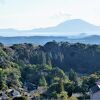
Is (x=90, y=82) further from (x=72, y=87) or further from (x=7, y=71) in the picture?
(x=7, y=71)

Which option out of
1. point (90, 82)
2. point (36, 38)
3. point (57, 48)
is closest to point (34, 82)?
point (90, 82)

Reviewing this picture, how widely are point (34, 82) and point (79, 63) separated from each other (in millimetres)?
17753

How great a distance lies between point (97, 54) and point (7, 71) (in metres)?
21.7

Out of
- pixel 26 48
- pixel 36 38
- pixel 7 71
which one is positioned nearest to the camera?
pixel 7 71

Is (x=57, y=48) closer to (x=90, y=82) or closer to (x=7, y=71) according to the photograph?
(x=7, y=71)

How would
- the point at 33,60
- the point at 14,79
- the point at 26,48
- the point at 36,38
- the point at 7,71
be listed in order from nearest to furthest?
the point at 14,79
the point at 7,71
the point at 33,60
the point at 26,48
the point at 36,38

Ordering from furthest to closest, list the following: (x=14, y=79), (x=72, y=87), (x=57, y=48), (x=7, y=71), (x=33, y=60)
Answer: (x=57, y=48), (x=33, y=60), (x=7, y=71), (x=14, y=79), (x=72, y=87)

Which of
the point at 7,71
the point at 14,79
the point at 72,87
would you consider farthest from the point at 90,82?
the point at 7,71

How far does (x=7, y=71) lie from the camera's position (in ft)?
139

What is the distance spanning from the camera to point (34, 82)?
44594 mm

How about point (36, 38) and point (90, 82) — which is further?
point (36, 38)

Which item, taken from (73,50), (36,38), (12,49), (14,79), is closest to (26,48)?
(12,49)

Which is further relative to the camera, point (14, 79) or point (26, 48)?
point (26, 48)

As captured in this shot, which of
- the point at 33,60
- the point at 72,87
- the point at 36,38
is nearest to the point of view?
the point at 72,87
